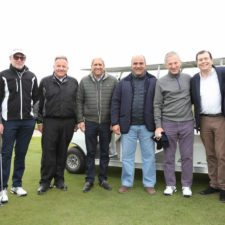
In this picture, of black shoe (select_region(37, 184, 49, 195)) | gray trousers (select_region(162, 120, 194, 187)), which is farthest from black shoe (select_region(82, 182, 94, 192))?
gray trousers (select_region(162, 120, 194, 187))

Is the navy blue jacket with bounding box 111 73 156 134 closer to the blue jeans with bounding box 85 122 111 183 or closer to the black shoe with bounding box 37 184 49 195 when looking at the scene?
the blue jeans with bounding box 85 122 111 183

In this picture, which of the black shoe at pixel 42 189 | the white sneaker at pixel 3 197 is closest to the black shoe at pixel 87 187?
the black shoe at pixel 42 189

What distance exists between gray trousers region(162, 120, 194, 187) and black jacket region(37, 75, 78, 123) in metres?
1.35

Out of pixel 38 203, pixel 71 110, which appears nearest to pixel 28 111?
pixel 71 110

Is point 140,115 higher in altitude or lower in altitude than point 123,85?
lower

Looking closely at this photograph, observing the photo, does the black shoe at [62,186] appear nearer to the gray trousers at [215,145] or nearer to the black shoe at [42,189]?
the black shoe at [42,189]

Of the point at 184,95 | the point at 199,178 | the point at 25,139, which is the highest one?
the point at 184,95

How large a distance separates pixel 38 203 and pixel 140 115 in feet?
5.78

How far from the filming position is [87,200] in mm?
3812

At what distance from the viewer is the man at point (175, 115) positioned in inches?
155

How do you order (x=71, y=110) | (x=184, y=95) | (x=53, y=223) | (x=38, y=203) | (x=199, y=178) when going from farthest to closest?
(x=199, y=178), (x=71, y=110), (x=184, y=95), (x=38, y=203), (x=53, y=223)

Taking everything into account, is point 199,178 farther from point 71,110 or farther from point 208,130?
point 71,110

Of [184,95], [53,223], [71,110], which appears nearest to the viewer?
[53,223]

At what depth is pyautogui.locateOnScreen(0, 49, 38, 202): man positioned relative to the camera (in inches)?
→ 148
